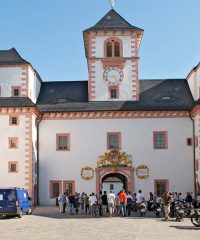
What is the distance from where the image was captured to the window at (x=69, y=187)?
43.1 metres

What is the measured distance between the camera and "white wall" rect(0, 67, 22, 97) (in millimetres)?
43250

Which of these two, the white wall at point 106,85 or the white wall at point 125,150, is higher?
the white wall at point 106,85

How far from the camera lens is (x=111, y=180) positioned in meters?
60.6

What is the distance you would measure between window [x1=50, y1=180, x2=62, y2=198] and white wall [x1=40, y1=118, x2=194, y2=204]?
34cm

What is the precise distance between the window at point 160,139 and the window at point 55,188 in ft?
29.0

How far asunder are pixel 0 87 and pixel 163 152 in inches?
590

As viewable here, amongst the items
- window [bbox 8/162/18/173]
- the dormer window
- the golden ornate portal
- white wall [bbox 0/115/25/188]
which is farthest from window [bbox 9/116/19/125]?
the dormer window

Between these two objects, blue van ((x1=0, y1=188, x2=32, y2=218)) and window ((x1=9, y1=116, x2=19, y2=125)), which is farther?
window ((x1=9, y1=116, x2=19, y2=125))

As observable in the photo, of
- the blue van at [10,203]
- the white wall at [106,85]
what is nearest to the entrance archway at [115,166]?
the white wall at [106,85]

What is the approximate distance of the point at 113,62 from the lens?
149 ft

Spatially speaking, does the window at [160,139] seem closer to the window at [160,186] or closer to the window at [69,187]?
the window at [160,186]

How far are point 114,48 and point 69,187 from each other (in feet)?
43.0

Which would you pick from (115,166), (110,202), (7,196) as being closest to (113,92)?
(115,166)

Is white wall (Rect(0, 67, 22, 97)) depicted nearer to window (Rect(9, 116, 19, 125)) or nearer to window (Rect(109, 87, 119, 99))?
window (Rect(9, 116, 19, 125))
